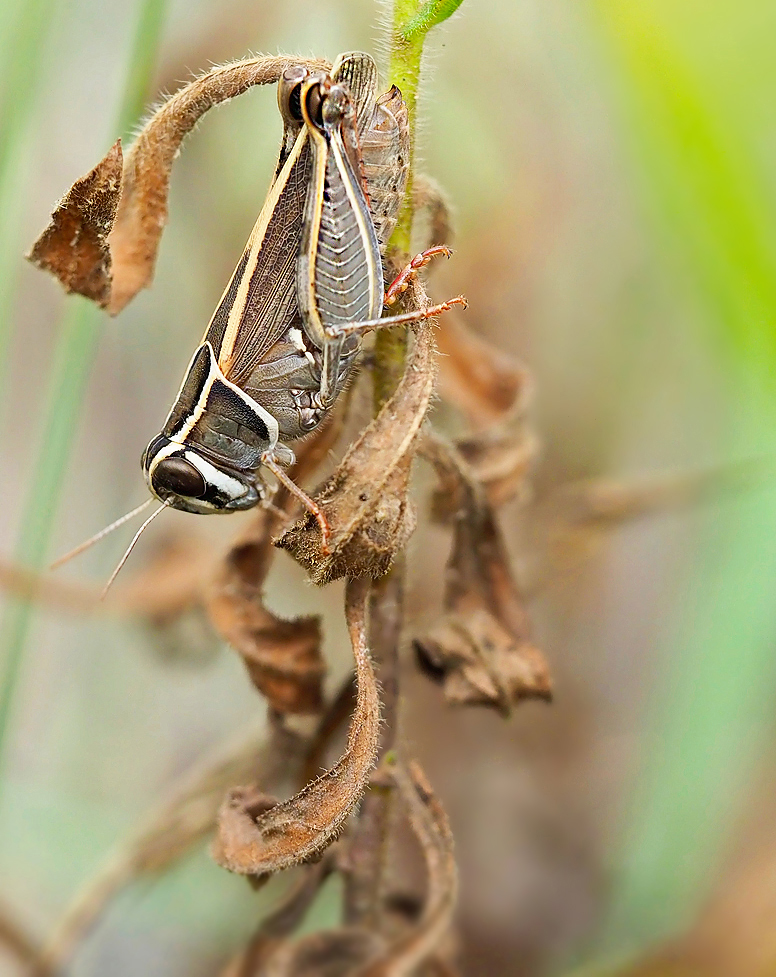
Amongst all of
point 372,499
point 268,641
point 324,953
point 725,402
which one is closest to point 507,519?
point 725,402

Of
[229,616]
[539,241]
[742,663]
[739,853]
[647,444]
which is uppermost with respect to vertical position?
[539,241]

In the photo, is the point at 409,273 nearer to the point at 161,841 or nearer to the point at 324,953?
the point at 324,953

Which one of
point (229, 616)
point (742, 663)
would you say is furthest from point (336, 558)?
point (742, 663)

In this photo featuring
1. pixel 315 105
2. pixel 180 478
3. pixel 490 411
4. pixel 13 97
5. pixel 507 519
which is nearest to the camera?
pixel 315 105

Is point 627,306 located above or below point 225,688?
above

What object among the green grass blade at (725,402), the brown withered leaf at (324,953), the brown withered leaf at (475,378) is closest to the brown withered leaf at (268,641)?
the brown withered leaf at (324,953)

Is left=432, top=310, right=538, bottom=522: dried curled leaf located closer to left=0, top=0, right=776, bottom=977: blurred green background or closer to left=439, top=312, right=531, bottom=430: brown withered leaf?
left=439, top=312, right=531, bottom=430: brown withered leaf

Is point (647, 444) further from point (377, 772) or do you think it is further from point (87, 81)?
point (87, 81)

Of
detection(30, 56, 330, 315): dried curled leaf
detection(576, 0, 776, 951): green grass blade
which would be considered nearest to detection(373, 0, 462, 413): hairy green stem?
detection(30, 56, 330, 315): dried curled leaf
